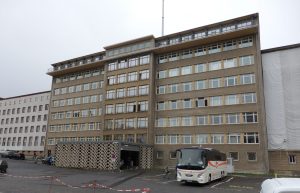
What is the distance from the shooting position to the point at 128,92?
196ft

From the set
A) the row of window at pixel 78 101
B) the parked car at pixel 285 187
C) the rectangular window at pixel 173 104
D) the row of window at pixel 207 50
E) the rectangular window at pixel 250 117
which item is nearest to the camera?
the parked car at pixel 285 187

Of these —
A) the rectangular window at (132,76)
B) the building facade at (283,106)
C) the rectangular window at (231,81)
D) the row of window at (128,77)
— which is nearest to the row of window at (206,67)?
the rectangular window at (231,81)

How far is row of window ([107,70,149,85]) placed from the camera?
58438mm

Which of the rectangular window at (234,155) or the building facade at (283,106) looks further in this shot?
the rectangular window at (234,155)

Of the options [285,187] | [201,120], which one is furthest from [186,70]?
[285,187]

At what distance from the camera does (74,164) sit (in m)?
50.1

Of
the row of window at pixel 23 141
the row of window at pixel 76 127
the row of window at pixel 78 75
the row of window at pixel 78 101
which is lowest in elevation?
the row of window at pixel 23 141

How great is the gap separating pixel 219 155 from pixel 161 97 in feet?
83.7

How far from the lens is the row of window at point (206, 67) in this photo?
162 feet

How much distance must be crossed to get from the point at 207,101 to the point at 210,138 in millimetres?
6130

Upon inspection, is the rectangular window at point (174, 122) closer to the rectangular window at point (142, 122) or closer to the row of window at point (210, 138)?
the row of window at point (210, 138)

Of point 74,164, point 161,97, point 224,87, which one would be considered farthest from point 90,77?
point 224,87

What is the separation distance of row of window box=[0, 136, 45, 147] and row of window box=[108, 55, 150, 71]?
1317 inches

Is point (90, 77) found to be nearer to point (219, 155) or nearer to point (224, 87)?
point (224, 87)
